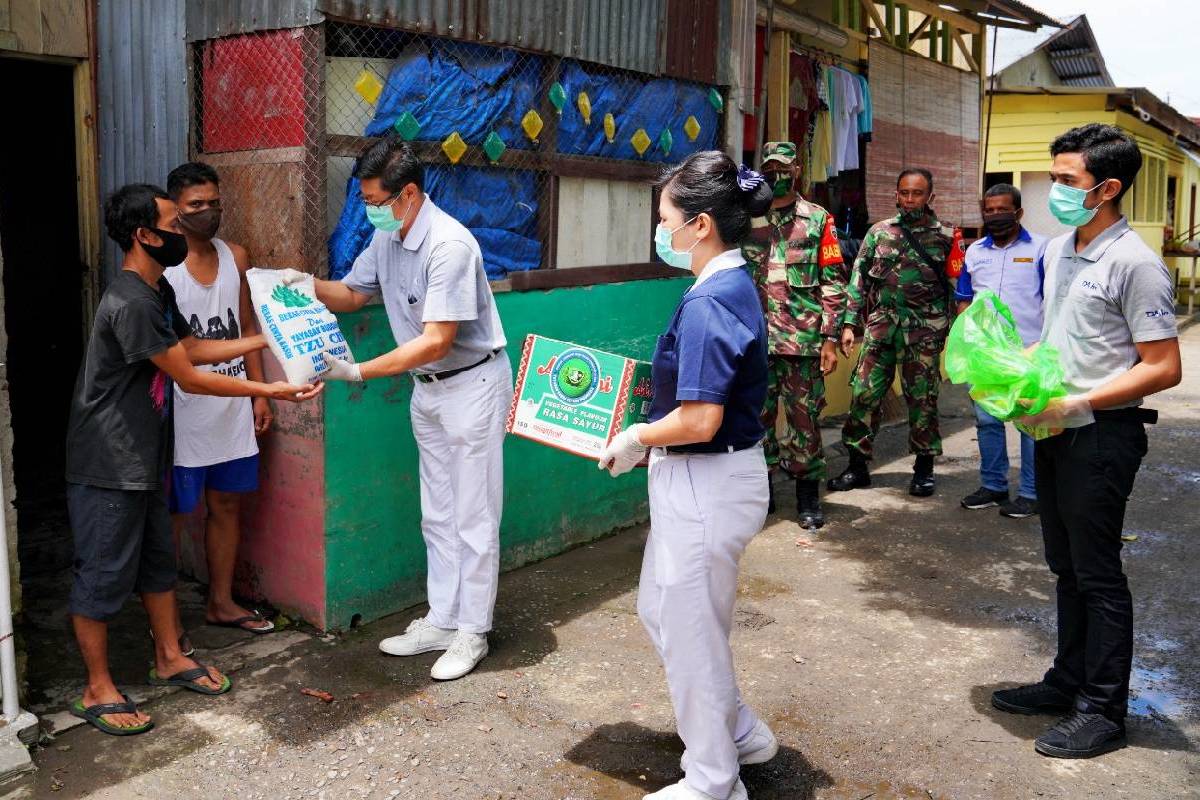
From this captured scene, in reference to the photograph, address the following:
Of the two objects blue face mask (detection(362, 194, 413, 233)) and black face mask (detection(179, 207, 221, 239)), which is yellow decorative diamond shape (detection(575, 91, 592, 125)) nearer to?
blue face mask (detection(362, 194, 413, 233))

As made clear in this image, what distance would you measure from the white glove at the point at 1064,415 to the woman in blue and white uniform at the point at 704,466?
1025 mm

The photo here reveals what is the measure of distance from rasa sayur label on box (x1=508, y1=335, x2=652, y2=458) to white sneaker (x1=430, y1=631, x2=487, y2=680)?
1.10m

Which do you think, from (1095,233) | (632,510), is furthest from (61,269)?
(1095,233)

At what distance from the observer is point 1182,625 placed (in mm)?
4695

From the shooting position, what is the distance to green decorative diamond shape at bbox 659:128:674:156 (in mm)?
5941

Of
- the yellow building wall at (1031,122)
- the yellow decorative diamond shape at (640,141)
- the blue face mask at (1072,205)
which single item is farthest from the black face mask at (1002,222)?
the yellow building wall at (1031,122)

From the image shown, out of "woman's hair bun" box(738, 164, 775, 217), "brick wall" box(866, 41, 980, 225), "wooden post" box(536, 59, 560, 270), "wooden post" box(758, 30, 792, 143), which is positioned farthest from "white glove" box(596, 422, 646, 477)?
"brick wall" box(866, 41, 980, 225)

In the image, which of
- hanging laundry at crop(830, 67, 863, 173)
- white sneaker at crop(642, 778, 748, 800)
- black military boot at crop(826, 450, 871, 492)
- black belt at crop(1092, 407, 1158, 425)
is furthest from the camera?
hanging laundry at crop(830, 67, 863, 173)

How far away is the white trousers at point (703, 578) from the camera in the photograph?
2979 mm

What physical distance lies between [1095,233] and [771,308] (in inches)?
107

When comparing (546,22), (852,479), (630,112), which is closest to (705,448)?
(546,22)

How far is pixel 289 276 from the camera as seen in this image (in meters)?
3.80

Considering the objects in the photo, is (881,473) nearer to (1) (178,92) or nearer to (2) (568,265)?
(2) (568,265)

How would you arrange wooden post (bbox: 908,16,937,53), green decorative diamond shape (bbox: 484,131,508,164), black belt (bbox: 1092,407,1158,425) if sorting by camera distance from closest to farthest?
1. black belt (bbox: 1092,407,1158,425)
2. green decorative diamond shape (bbox: 484,131,508,164)
3. wooden post (bbox: 908,16,937,53)
